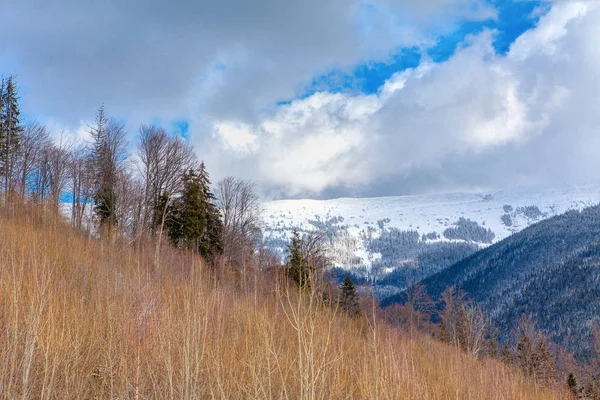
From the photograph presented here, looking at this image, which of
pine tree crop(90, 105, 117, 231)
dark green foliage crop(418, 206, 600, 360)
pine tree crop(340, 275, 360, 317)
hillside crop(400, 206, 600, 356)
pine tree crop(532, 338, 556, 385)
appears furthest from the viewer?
hillside crop(400, 206, 600, 356)

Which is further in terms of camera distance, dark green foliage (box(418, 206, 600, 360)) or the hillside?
the hillside

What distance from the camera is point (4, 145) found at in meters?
28.0

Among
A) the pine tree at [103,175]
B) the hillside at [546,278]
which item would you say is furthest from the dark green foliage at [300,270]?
the hillside at [546,278]

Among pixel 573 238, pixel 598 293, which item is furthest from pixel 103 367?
pixel 573 238

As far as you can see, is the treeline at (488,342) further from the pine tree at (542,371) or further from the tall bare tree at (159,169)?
the tall bare tree at (159,169)

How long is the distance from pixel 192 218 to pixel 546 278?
14342 cm

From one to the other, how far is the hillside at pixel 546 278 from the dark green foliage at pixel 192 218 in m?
68.8

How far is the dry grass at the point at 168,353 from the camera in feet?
8.43

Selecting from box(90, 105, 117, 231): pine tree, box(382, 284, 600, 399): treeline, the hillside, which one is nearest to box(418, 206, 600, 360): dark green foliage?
the hillside

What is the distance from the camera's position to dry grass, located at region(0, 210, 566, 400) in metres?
2.57

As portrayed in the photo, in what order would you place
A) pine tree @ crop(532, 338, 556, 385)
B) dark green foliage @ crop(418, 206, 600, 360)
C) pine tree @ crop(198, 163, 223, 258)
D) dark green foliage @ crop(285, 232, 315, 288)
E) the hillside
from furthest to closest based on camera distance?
the hillside → dark green foliage @ crop(418, 206, 600, 360) → pine tree @ crop(198, 163, 223, 258) → pine tree @ crop(532, 338, 556, 385) → dark green foliage @ crop(285, 232, 315, 288)

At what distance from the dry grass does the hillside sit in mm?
85716

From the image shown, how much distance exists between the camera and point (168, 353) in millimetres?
2488

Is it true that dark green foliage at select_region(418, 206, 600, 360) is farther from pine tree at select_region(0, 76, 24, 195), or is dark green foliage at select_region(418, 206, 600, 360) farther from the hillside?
pine tree at select_region(0, 76, 24, 195)
